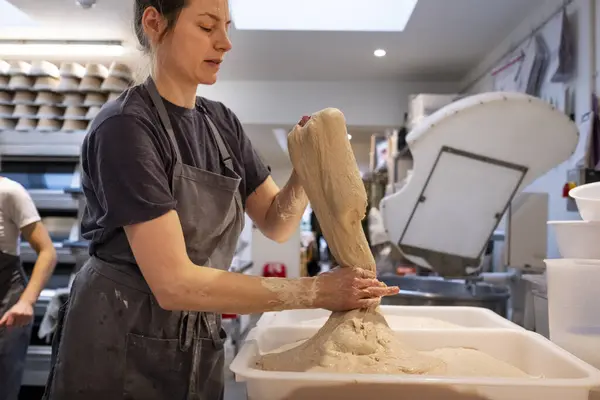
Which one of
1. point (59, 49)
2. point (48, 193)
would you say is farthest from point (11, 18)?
point (48, 193)

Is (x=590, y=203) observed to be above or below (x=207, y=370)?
above

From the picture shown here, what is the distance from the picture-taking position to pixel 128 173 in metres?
0.91

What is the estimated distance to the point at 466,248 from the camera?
2062mm

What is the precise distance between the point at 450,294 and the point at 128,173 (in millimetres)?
1766

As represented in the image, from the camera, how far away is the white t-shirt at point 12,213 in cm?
219

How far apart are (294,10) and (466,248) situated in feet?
7.19

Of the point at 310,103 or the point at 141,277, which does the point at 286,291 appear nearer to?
the point at 141,277

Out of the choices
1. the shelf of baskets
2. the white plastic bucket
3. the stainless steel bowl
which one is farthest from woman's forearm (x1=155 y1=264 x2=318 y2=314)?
the shelf of baskets

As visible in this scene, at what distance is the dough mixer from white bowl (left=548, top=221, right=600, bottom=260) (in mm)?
804

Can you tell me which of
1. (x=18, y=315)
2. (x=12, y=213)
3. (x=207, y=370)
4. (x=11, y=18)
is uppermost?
(x=11, y=18)

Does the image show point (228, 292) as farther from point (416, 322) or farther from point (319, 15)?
point (319, 15)

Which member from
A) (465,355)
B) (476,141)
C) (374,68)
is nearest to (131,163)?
(465,355)

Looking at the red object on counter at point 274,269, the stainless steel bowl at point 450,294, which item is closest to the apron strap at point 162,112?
the stainless steel bowl at point 450,294

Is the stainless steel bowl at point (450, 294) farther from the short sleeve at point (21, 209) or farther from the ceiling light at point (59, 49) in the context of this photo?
the ceiling light at point (59, 49)
